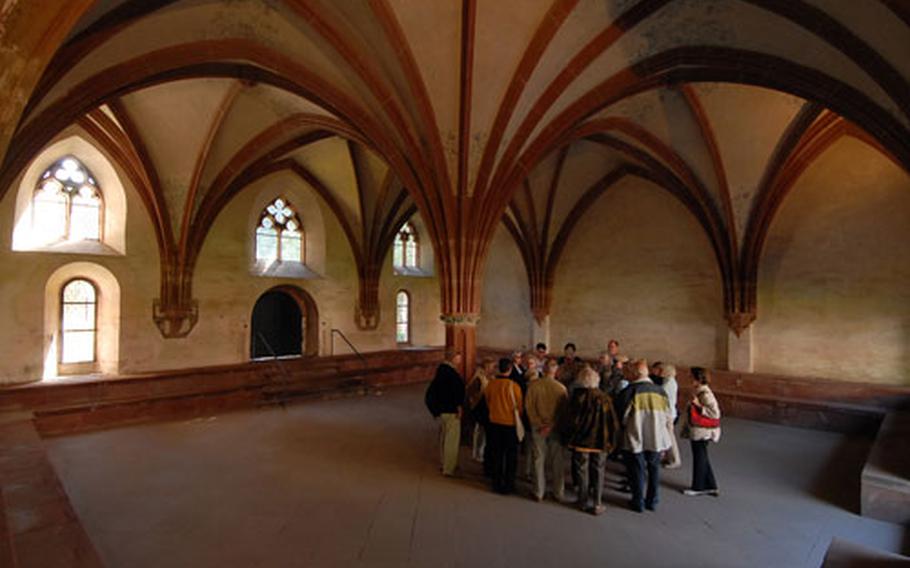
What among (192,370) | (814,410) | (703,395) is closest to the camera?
(703,395)

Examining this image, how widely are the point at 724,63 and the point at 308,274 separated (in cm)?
1025

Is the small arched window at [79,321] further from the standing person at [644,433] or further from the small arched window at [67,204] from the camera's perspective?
the standing person at [644,433]

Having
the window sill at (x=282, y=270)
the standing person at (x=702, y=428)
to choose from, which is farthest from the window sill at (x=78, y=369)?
the standing person at (x=702, y=428)

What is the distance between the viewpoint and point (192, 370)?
10.5m

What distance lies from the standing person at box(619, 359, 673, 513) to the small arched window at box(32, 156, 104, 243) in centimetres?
1074

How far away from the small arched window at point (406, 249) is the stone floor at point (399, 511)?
348 inches

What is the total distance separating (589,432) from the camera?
15.7ft

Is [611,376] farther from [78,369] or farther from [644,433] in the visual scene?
[78,369]

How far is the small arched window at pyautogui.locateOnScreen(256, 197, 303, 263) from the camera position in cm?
1268

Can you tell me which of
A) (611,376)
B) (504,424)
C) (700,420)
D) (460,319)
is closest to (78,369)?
(460,319)

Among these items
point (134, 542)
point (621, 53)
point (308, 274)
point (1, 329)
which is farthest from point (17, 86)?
point (308, 274)

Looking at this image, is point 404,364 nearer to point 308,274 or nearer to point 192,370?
point 308,274

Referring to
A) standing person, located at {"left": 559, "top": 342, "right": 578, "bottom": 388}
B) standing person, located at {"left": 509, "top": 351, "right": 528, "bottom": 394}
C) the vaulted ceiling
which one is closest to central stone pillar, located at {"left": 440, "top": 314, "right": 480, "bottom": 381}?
the vaulted ceiling

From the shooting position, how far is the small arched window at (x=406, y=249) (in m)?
15.8
